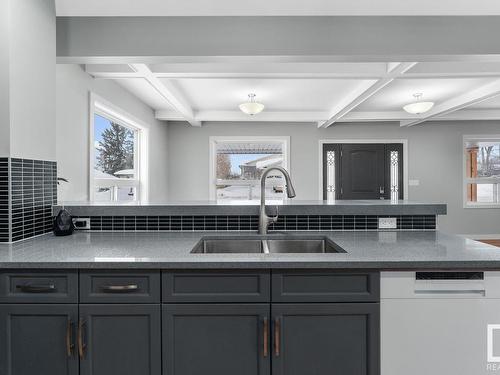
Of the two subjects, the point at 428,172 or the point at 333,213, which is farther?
the point at 428,172

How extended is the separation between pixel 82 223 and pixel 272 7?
188 cm

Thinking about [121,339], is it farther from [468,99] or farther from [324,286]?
[468,99]

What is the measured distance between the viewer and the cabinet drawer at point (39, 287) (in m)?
1.35

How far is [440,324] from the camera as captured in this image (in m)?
1.36

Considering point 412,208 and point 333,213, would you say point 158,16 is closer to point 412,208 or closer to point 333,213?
point 333,213

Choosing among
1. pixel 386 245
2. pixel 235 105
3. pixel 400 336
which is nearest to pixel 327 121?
pixel 235 105

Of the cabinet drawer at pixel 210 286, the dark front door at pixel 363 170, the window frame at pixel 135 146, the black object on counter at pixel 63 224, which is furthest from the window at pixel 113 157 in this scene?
the dark front door at pixel 363 170

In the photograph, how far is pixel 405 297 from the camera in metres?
1.36

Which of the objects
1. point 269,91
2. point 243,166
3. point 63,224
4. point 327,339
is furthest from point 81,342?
point 243,166

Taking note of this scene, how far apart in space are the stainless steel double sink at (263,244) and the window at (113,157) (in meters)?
2.10

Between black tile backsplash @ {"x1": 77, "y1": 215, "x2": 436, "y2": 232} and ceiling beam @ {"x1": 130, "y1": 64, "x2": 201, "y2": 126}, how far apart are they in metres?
1.63

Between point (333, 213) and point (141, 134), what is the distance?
4.20 meters

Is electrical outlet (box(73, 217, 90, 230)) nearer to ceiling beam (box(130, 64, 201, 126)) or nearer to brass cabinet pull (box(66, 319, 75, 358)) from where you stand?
brass cabinet pull (box(66, 319, 75, 358))

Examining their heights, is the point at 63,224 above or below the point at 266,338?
above
